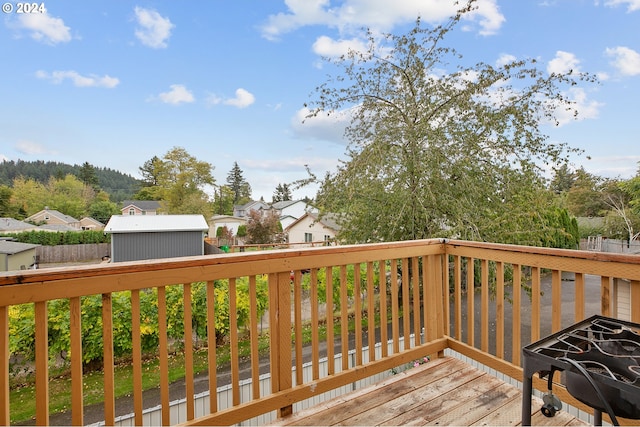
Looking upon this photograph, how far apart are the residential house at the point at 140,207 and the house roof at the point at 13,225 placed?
1.27 m

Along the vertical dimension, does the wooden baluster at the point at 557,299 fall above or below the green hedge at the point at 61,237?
below

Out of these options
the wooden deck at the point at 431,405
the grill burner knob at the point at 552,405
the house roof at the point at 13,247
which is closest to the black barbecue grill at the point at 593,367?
the grill burner knob at the point at 552,405

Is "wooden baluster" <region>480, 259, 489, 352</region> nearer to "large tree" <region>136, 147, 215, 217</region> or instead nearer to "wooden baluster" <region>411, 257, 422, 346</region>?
"wooden baluster" <region>411, 257, 422, 346</region>

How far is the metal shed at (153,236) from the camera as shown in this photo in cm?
393

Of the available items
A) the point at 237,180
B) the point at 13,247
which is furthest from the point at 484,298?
the point at 237,180

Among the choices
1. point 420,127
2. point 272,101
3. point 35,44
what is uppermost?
point 272,101

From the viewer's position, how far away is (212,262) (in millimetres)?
1329

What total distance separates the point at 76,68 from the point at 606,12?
7819 mm

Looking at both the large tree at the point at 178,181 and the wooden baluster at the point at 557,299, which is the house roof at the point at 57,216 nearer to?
the large tree at the point at 178,181

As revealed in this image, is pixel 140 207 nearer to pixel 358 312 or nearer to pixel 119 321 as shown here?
pixel 119 321

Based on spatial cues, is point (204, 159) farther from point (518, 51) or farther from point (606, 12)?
point (606, 12)

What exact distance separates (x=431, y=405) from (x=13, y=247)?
3.72 metres

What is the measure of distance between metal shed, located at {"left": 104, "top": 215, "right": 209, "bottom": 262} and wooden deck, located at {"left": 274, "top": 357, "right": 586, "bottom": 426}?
2991 millimetres

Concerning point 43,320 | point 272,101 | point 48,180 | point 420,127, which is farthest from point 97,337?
point 272,101
